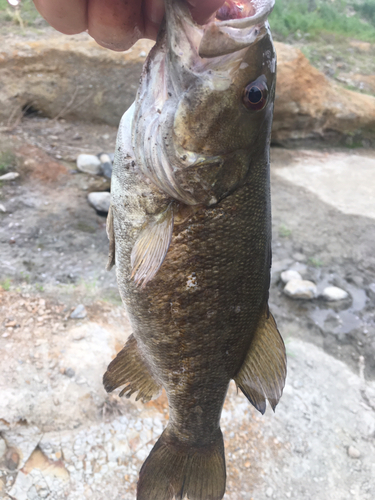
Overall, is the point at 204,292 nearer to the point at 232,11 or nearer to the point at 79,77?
the point at 232,11

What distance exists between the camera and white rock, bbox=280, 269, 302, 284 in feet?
13.5

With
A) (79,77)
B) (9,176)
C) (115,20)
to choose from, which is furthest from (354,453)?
(79,77)

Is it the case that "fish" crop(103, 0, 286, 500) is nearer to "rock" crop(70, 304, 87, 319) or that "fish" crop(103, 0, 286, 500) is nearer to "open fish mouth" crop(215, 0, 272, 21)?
"open fish mouth" crop(215, 0, 272, 21)

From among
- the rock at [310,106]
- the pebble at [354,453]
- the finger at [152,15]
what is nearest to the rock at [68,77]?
the rock at [310,106]

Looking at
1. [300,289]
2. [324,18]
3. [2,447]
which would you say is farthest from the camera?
[324,18]

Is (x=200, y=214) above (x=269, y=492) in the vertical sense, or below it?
above

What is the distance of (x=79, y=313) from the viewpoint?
291 cm

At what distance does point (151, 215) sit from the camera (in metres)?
1.19

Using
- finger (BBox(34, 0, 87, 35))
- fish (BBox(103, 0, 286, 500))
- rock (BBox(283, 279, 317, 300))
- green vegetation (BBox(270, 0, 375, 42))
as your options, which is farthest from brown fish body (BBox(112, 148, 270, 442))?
green vegetation (BBox(270, 0, 375, 42))

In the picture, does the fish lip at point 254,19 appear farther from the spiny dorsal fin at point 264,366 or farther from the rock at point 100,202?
the rock at point 100,202

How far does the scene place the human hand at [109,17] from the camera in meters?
1.32

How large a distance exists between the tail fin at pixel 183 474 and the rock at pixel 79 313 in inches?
57.9

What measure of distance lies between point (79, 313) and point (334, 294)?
2607mm

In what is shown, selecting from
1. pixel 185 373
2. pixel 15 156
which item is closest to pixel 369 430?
pixel 185 373
